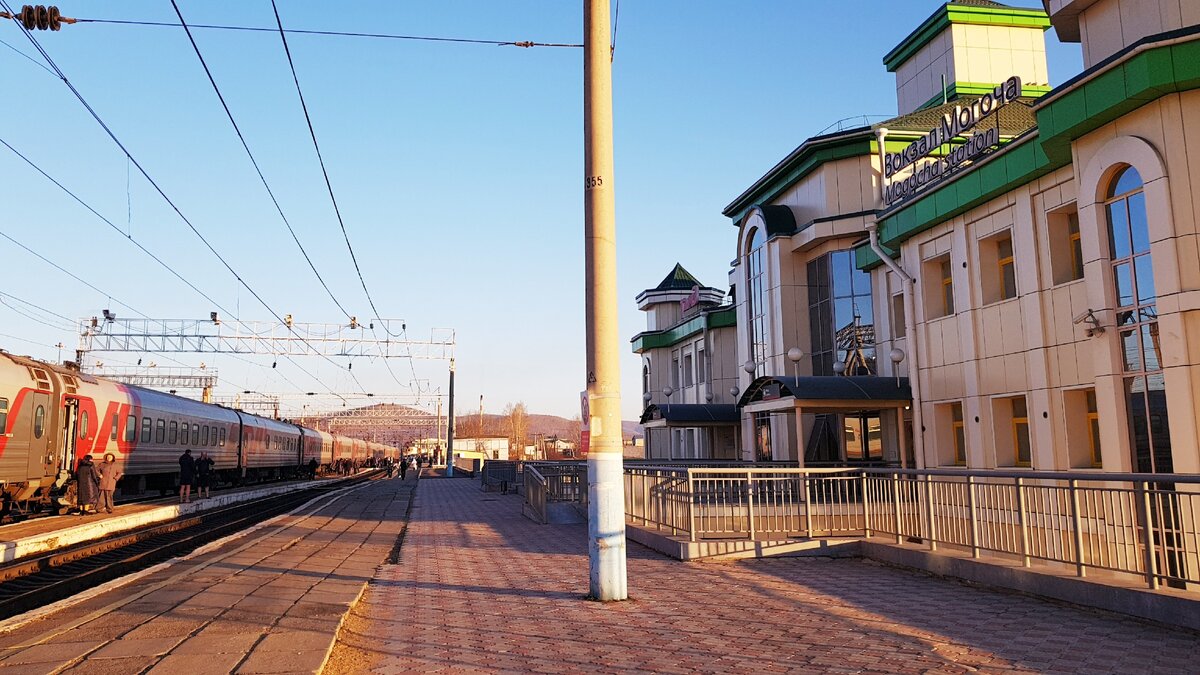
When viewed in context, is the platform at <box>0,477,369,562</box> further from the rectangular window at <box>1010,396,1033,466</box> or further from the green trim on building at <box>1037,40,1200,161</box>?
the rectangular window at <box>1010,396,1033,466</box>

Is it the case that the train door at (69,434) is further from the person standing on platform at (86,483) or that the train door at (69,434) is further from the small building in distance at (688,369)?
the small building in distance at (688,369)

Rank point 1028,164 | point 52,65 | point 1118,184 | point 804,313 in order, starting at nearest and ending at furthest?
point 52,65 → point 1118,184 → point 1028,164 → point 804,313

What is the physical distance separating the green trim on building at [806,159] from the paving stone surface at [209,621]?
2075 cm

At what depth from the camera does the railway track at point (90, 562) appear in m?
10.6

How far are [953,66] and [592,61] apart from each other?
26.3 metres

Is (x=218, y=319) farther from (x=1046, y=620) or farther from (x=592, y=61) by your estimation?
(x=1046, y=620)

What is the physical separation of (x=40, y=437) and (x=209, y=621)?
15.2 meters

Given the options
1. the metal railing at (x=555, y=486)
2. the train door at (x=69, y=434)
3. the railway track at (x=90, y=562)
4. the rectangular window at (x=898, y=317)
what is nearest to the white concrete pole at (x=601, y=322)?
the railway track at (x=90, y=562)

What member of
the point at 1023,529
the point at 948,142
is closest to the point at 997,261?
the point at 948,142

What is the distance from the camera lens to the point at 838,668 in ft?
19.7

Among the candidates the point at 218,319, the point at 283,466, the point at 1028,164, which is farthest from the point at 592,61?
the point at 283,466

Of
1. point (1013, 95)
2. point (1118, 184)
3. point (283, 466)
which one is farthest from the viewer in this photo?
point (283, 466)

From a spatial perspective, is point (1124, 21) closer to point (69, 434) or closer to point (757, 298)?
point (757, 298)

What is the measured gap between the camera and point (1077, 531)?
8.35 meters
